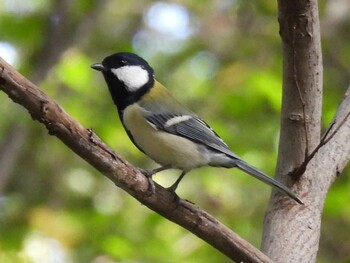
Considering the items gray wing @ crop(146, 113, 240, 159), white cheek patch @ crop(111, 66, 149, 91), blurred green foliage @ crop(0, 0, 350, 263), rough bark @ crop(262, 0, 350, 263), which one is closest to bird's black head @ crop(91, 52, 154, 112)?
white cheek patch @ crop(111, 66, 149, 91)

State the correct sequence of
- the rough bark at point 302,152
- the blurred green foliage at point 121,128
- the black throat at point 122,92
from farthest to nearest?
the blurred green foliage at point 121,128, the black throat at point 122,92, the rough bark at point 302,152

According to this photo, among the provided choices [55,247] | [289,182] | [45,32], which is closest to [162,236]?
[55,247]

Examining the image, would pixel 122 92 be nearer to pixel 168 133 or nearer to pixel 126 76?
pixel 126 76

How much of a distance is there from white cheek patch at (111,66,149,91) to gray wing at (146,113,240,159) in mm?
204

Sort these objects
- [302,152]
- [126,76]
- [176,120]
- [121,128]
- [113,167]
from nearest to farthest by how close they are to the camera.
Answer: [113,167] → [302,152] → [176,120] → [126,76] → [121,128]

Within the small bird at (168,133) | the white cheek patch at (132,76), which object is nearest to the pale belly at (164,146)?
the small bird at (168,133)

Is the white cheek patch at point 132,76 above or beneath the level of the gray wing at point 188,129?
above

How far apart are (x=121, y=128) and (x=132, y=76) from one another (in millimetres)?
1012

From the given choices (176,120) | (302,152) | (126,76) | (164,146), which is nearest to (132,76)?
(126,76)

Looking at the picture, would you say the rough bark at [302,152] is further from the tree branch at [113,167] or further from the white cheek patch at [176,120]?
the white cheek patch at [176,120]

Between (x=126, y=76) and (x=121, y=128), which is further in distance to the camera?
(x=121, y=128)

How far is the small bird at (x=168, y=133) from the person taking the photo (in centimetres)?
226

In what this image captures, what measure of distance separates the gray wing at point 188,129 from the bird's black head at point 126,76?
147 mm

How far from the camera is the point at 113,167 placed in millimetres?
1694
